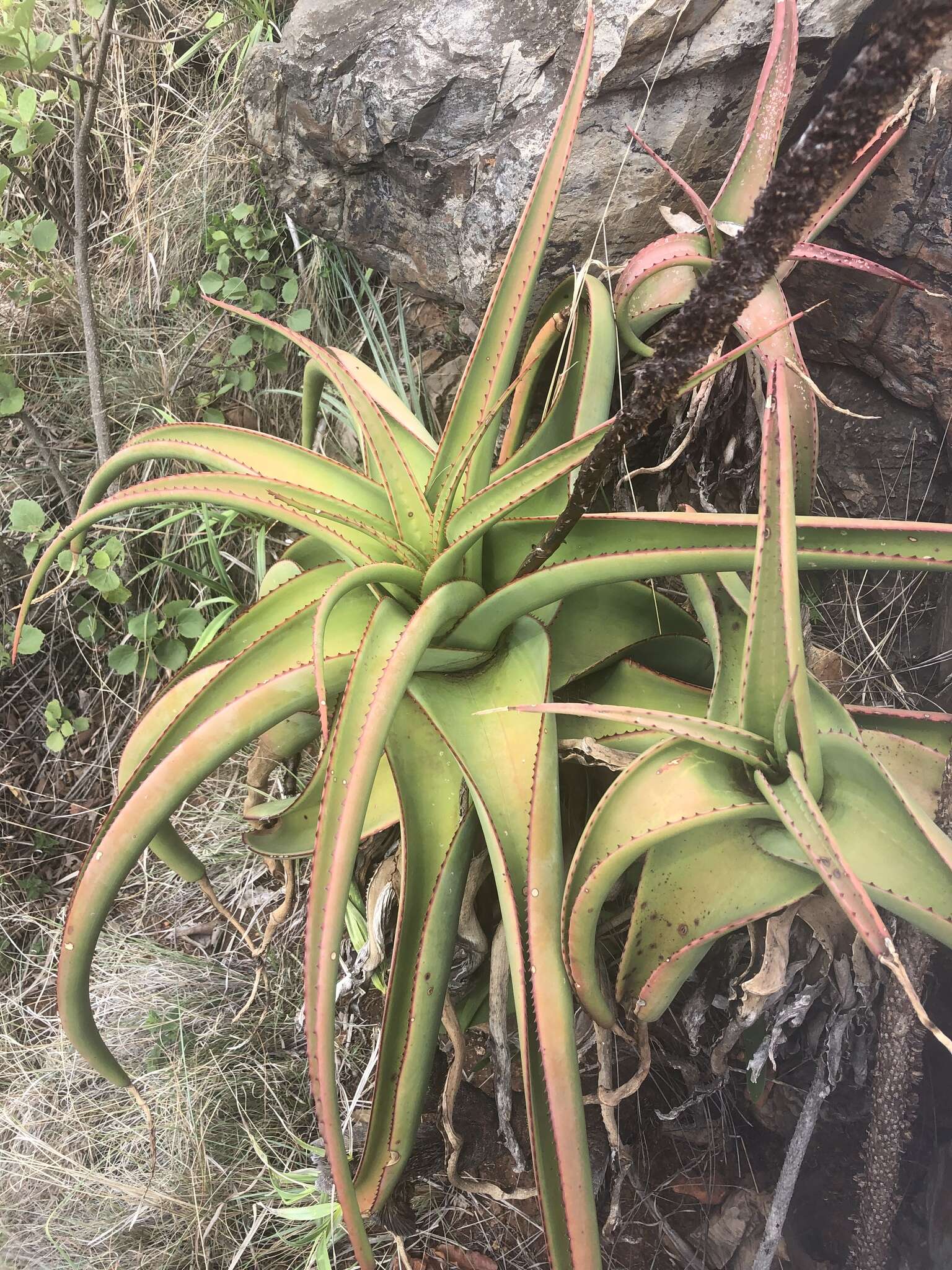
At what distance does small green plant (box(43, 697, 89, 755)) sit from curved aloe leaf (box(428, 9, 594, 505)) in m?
0.96

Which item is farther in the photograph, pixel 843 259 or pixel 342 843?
pixel 843 259

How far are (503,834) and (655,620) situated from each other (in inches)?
12.4

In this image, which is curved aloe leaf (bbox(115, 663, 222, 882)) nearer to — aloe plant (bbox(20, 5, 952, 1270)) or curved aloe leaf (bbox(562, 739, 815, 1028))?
aloe plant (bbox(20, 5, 952, 1270))

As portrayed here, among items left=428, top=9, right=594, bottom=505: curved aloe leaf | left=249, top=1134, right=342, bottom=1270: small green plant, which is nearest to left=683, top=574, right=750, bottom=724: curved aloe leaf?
left=428, top=9, right=594, bottom=505: curved aloe leaf

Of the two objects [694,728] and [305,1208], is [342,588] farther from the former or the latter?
[305,1208]

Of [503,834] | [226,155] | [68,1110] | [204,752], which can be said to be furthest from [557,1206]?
[226,155]

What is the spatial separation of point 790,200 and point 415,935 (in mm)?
666

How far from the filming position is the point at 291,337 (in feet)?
3.03

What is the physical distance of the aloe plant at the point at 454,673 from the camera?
64cm

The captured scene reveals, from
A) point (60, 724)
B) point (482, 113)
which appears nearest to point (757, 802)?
point (482, 113)

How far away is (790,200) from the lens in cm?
40

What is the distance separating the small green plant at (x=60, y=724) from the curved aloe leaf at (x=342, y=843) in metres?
0.97

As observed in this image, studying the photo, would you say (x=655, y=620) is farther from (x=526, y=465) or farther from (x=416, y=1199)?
(x=416, y=1199)

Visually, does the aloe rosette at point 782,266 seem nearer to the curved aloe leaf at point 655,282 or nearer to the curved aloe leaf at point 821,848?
the curved aloe leaf at point 655,282
